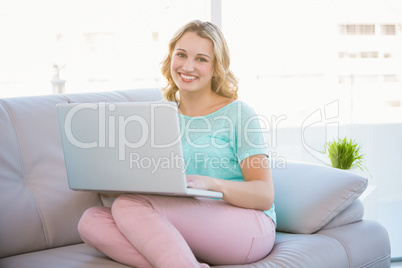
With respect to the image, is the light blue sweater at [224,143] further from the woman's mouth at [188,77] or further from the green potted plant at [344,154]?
the green potted plant at [344,154]

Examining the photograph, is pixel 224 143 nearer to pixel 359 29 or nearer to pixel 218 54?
pixel 218 54

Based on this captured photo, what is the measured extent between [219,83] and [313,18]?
1978mm

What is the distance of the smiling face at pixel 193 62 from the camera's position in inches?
78.1

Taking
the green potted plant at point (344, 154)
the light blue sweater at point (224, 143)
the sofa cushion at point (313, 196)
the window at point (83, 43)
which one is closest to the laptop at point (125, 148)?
the light blue sweater at point (224, 143)

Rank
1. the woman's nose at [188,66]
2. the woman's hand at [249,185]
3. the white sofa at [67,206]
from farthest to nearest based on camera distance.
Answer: the woman's nose at [188,66], the white sofa at [67,206], the woman's hand at [249,185]

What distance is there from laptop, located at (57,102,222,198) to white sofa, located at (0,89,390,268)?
0.33 metres

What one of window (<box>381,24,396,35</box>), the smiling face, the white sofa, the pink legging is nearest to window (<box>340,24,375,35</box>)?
window (<box>381,24,396,35</box>)

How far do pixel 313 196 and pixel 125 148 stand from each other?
83cm

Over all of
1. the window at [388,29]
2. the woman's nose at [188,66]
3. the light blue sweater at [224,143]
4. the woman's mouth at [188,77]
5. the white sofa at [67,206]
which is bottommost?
the white sofa at [67,206]

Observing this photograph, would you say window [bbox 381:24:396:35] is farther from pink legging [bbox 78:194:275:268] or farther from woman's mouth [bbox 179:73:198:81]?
pink legging [bbox 78:194:275:268]

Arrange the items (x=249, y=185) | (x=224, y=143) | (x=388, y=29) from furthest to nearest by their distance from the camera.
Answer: (x=388, y=29) < (x=224, y=143) < (x=249, y=185)

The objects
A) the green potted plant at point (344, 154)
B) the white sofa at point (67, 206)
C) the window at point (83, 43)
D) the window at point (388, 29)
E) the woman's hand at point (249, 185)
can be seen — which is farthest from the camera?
the window at point (83, 43)

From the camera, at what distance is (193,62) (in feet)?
6.52

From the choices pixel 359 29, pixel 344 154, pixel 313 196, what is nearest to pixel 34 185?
pixel 313 196
